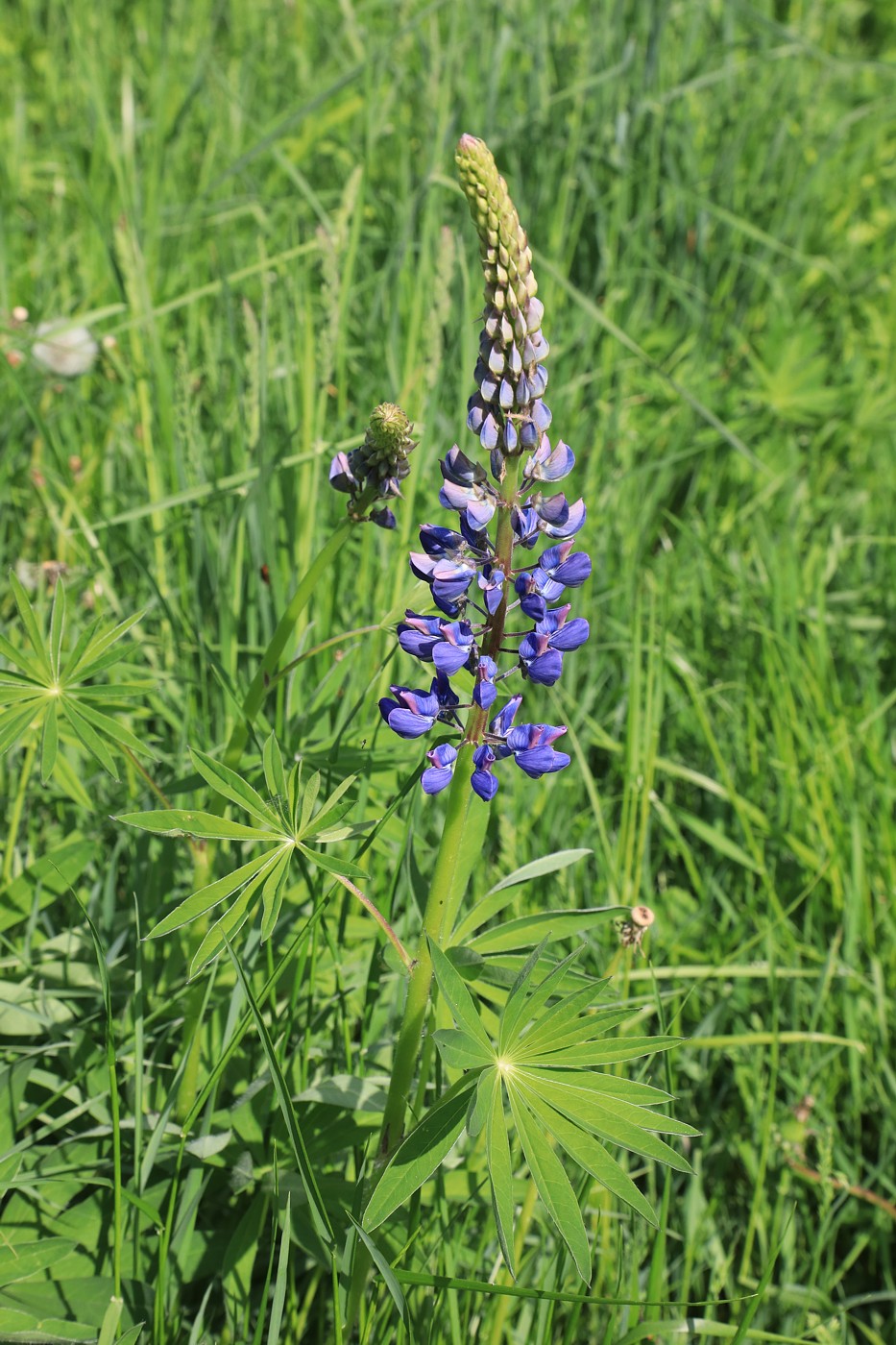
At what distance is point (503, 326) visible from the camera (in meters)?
1.46

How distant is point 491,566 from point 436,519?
1393mm

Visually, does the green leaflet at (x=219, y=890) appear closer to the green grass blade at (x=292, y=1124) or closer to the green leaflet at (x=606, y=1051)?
the green grass blade at (x=292, y=1124)

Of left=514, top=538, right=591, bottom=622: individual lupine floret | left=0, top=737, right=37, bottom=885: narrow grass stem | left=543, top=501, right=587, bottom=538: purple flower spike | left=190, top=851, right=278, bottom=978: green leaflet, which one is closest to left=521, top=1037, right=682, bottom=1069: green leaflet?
left=190, top=851, right=278, bottom=978: green leaflet

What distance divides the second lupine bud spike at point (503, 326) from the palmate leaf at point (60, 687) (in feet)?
2.35

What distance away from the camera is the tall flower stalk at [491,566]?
1458 mm

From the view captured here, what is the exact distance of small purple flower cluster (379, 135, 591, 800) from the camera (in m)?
1.46

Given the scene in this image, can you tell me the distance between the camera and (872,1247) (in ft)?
7.50

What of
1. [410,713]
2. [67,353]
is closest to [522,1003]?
[410,713]

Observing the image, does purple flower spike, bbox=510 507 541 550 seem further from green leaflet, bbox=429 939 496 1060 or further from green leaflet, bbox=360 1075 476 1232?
green leaflet, bbox=360 1075 476 1232

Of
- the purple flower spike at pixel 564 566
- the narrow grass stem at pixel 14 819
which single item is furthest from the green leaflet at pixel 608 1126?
the narrow grass stem at pixel 14 819

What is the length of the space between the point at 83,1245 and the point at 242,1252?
27cm

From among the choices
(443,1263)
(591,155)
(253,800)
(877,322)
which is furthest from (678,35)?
(443,1263)

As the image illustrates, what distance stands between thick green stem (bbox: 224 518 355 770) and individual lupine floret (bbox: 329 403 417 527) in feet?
0.15

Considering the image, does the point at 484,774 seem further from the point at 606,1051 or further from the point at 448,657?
the point at 606,1051
